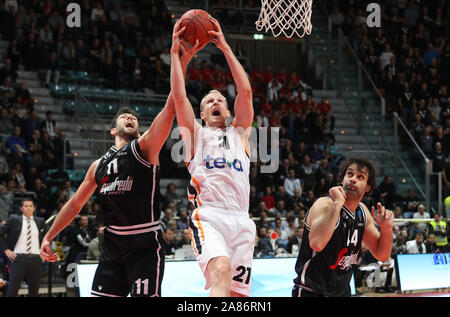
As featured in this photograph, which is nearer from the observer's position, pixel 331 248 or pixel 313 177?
pixel 331 248

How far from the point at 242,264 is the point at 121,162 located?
1389mm

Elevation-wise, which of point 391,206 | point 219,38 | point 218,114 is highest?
point 219,38

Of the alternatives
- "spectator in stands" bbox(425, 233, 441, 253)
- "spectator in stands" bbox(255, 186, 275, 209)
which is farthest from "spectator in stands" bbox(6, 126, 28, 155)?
"spectator in stands" bbox(425, 233, 441, 253)

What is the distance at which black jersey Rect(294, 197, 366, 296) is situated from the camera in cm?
523

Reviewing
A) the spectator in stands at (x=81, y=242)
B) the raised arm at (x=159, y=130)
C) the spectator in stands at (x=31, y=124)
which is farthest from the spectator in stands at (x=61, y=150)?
the raised arm at (x=159, y=130)

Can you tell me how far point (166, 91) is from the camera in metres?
17.8

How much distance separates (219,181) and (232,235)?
45cm

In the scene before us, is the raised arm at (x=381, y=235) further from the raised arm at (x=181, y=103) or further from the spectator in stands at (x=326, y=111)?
the spectator in stands at (x=326, y=111)

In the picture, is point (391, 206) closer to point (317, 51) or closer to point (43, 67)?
point (317, 51)

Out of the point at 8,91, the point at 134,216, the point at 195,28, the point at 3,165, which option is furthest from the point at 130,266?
the point at 8,91

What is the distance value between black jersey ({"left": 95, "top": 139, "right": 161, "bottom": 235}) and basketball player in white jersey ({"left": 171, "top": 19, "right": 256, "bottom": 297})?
0.38 metres

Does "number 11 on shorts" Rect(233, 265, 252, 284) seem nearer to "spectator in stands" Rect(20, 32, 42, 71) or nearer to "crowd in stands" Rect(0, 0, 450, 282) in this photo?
"crowd in stands" Rect(0, 0, 450, 282)
